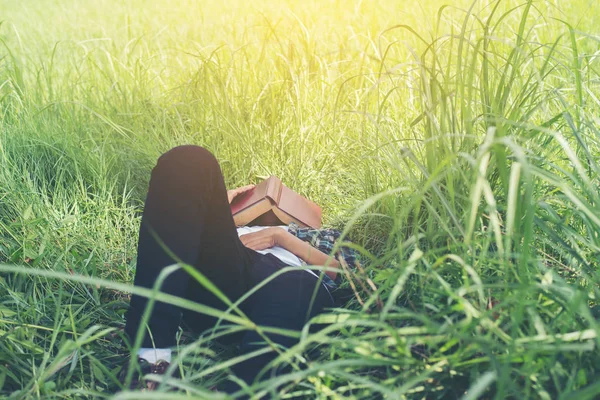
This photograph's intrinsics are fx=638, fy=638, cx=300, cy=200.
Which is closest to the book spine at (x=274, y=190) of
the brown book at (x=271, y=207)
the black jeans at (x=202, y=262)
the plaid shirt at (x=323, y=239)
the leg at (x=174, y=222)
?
the brown book at (x=271, y=207)

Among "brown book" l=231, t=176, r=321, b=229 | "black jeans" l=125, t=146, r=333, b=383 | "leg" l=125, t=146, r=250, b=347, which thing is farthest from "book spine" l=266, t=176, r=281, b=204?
"leg" l=125, t=146, r=250, b=347

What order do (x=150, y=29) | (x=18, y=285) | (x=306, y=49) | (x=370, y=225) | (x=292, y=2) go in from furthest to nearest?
1. (x=292, y=2)
2. (x=150, y=29)
3. (x=306, y=49)
4. (x=370, y=225)
5. (x=18, y=285)

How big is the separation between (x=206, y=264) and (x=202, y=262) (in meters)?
0.02

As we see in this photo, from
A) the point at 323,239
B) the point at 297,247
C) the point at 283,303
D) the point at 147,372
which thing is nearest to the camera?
the point at 147,372

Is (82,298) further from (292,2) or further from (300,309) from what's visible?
(292,2)

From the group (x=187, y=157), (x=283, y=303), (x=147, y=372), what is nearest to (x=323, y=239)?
(x=283, y=303)

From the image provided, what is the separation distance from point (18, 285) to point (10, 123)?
145 cm

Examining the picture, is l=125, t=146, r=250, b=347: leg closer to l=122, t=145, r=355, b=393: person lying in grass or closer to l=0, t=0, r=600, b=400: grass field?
l=122, t=145, r=355, b=393: person lying in grass

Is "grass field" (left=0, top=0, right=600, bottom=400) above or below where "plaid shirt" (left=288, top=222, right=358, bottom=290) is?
above

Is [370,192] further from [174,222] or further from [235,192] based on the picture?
[174,222]

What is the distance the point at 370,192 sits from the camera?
115 inches

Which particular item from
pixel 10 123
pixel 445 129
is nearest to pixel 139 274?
pixel 445 129

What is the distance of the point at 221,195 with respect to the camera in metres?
2.03

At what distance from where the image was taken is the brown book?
2699mm
